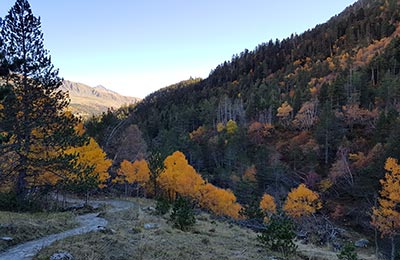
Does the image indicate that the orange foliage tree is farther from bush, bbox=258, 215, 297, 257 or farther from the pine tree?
bush, bbox=258, 215, 297, 257

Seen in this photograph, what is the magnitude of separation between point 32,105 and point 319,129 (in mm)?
60362

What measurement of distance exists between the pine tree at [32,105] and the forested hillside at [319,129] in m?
44.3

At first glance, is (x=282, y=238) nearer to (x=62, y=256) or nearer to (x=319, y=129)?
(x=62, y=256)

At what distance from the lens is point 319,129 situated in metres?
68.6

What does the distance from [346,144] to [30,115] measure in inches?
2427

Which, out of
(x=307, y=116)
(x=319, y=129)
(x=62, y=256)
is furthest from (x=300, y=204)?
(x=62, y=256)

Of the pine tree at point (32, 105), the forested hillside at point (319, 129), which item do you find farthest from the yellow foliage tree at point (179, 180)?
the pine tree at point (32, 105)

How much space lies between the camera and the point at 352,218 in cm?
5366

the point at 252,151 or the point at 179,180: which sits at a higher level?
the point at 252,151

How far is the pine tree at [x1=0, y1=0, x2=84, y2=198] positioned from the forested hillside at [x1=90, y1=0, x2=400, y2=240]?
1746 inches

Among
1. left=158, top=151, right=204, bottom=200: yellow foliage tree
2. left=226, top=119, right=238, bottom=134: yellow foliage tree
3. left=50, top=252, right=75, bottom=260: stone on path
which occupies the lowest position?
left=158, top=151, right=204, bottom=200: yellow foliage tree

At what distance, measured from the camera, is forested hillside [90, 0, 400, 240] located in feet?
190

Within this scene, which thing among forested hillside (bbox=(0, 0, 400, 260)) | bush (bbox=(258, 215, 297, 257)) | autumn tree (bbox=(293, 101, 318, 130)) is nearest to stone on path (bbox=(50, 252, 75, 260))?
forested hillside (bbox=(0, 0, 400, 260))

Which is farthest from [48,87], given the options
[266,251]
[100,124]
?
[100,124]
